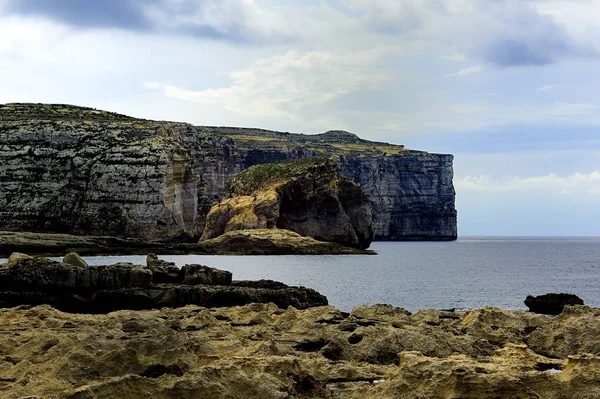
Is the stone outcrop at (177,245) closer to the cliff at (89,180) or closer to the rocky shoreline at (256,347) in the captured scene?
the cliff at (89,180)

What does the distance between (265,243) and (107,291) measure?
3455 inches

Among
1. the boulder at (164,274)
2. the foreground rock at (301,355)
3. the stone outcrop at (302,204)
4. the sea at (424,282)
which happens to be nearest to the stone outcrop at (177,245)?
the sea at (424,282)

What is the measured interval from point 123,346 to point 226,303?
18765 millimetres

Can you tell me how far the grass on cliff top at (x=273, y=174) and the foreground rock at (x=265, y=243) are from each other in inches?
449

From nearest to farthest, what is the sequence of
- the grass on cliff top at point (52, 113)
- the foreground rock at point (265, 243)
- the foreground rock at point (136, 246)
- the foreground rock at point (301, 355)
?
the foreground rock at point (301, 355) < the foreground rock at point (136, 246) < the foreground rock at point (265, 243) < the grass on cliff top at point (52, 113)

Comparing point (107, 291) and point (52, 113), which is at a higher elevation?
point (52, 113)

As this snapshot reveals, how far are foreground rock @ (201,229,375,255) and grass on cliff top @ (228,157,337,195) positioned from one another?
11.4 meters

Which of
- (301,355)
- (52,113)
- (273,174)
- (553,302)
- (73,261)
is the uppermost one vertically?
(52,113)

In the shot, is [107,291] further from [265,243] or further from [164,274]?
[265,243]

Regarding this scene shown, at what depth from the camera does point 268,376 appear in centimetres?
1075

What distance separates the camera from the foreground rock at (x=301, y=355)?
10148mm

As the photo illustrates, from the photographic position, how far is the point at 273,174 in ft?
436

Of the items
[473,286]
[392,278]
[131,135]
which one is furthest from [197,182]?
[473,286]

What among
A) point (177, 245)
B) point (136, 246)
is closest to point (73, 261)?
point (136, 246)
